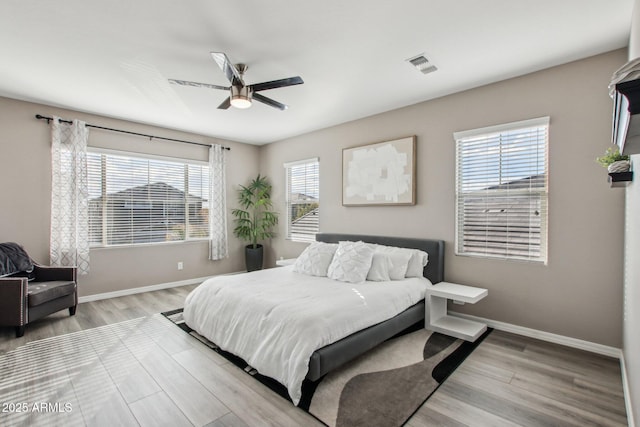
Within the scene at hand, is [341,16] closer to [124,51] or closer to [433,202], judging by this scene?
[124,51]

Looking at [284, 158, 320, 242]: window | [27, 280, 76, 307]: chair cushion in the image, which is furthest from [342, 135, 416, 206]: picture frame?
[27, 280, 76, 307]: chair cushion

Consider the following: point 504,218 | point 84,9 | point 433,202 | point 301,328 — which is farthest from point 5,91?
point 504,218

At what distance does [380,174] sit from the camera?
4.42 meters

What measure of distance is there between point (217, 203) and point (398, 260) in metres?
3.59

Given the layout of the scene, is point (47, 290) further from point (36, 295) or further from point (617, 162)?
point (617, 162)

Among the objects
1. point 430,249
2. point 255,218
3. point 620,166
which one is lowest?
point 430,249

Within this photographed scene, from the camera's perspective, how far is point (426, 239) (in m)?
3.88

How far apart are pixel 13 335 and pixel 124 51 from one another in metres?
3.10

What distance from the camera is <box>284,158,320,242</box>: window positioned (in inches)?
215

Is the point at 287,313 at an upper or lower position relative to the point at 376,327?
upper

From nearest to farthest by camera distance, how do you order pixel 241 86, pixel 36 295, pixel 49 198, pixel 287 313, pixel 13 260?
pixel 287 313
pixel 241 86
pixel 36 295
pixel 13 260
pixel 49 198

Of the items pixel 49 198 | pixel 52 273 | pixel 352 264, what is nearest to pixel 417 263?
pixel 352 264

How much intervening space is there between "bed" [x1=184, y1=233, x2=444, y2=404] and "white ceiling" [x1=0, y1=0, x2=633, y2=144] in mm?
2062

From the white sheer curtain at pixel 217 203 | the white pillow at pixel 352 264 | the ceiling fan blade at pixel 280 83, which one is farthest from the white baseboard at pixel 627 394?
the white sheer curtain at pixel 217 203
